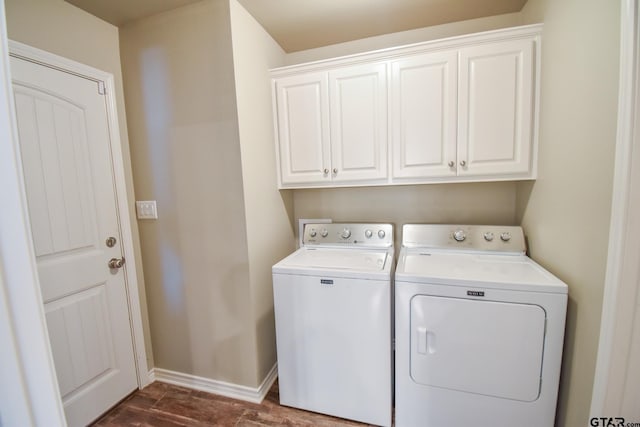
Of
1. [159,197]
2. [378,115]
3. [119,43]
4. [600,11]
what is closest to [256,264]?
[159,197]

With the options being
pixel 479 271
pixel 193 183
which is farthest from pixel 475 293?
pixel 193 183

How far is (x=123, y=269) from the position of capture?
5.74 ft

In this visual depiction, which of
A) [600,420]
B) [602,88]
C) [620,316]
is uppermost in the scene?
[602,88]

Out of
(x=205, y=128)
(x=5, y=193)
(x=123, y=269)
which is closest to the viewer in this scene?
(x=5, y=193)

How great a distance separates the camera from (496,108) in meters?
1.51

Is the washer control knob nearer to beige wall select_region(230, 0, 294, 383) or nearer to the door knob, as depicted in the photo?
beige wall select_region(230, 0, 294, 383)

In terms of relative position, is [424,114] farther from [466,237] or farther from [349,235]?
[349,235]

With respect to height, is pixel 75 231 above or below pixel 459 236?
above

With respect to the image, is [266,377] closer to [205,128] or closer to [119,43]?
[205,128]

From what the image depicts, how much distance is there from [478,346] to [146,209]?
2.11 metres

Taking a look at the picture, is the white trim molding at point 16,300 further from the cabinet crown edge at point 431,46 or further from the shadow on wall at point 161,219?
the cabinet crown edge at point 431,46

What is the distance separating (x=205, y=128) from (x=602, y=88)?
73.9 inches

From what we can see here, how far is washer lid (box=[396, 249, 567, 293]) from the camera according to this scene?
1.22 m

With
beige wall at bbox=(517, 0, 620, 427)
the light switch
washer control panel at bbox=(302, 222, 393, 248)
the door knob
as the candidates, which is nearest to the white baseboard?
the door knob
